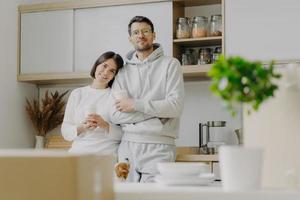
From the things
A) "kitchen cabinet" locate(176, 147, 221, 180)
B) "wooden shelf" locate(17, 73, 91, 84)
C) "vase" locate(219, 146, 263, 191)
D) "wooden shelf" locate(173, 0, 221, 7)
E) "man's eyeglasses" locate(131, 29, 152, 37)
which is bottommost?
"kitchen cabinet" locate(176, 147, 221, 180)

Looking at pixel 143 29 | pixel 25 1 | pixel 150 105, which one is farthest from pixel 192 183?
pixel 25 1

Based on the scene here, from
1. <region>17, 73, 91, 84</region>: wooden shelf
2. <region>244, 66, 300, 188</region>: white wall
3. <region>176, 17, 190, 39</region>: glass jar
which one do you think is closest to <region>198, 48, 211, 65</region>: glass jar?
<region>176, 17, 190, 39</region>: glass jar

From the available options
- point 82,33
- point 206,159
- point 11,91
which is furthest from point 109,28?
point 206,159

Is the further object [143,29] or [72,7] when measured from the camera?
[72,7]

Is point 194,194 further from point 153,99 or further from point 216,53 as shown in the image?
point 216,53

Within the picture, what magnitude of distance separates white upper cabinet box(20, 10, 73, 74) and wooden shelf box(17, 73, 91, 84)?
0.13 feet

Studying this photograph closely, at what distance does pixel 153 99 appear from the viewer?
336 cm

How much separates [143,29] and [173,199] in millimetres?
2196

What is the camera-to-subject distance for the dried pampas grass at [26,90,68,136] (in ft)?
16.4

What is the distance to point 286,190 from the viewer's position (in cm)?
141

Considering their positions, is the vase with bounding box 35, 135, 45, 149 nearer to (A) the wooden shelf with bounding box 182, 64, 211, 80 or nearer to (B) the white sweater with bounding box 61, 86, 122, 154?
(A) the wooden shelf with bounding box 182, 64, 211, 80

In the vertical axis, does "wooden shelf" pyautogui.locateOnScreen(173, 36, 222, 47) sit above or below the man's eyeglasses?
above

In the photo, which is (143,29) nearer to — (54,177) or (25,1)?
(25,1)

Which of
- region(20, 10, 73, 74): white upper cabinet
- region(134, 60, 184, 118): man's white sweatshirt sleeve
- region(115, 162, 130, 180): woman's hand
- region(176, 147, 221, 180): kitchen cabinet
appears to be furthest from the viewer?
region(20, 10, 73, 74): white upper cabinet
